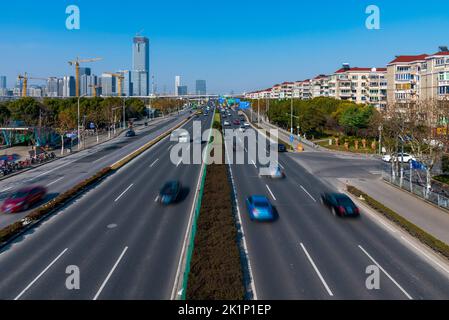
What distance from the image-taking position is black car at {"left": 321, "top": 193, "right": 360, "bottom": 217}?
75.3 feet

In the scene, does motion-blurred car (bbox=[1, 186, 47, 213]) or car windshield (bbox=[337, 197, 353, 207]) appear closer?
car windshield (bbox=[337, 197, 353, 207])

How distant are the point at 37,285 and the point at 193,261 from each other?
631 centimetres

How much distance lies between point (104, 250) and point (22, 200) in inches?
416

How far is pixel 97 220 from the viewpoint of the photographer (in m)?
22.3

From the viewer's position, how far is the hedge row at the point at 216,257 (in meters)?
13.0

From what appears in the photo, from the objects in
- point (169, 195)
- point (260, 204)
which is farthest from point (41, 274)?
point (260, 204)

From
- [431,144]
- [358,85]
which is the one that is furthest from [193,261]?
[358,85]

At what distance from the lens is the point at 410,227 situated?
803 inches

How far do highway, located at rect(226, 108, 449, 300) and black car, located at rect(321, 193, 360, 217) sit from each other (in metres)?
0.44

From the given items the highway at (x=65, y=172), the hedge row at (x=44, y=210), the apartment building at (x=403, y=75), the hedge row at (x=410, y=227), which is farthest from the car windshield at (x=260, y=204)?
the apartment building at (x=403, y=75)

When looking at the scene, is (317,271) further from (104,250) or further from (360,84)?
(360,84)

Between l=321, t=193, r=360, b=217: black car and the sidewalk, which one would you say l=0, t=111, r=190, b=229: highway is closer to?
l=321, t=193, r=360, b=217: black car

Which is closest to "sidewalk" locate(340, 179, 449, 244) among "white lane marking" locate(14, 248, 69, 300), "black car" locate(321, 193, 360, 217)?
"black car" locate(321, 193, 360, 217)
